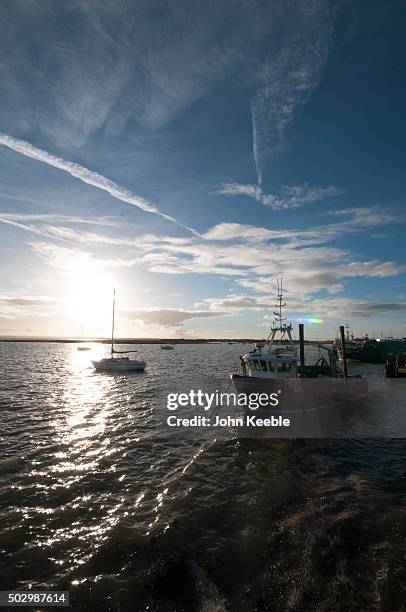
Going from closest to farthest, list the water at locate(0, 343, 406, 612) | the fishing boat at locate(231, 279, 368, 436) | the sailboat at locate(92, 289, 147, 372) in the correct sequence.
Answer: the water at locate(0, 343, 406, 612) < the fishing boat at locate(231, 279, 368, 436) < the sailboat at locate(92, 289, 147, 372)

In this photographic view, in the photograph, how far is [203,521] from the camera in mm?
9609

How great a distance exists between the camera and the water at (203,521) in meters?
6.88

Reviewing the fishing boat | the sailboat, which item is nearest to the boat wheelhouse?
the fishing boat

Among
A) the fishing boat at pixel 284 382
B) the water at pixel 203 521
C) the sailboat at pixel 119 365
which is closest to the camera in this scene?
the water at pixel 203 521

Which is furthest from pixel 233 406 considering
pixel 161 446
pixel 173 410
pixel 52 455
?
pixel 52 455

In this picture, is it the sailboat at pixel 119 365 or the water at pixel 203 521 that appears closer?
the water at pixel 203 521

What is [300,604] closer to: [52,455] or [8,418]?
[52,455]

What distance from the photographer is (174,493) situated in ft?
37.0

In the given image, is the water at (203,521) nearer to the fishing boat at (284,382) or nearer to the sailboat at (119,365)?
the fishing boat at (284,382)

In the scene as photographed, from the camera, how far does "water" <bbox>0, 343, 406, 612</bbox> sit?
6.88 meters

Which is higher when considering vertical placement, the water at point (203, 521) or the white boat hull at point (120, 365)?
the white boat hull at point (120, 365)

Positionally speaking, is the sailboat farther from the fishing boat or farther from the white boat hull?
the fishing boat

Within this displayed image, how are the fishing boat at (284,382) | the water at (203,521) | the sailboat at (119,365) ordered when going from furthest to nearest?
1. the sailboat at (119,365)
2. the fishing boat at (284,382)
3. the water at (203,521)

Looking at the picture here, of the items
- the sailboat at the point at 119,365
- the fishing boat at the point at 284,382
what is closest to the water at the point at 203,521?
the fishing boat at the point at 284,382
